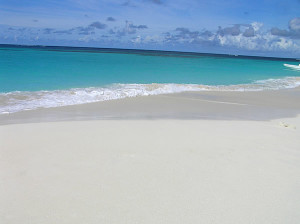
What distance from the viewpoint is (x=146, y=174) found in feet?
12.7

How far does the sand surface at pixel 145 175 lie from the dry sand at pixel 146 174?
0.01 meters

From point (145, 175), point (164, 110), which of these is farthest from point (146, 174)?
point (164, 110)

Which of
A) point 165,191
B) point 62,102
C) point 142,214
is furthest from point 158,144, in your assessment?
point 62,102

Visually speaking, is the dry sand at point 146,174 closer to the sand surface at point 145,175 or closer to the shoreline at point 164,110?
the sand surface at point 145,175

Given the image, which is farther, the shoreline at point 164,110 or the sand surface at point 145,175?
the shoreline at point 164,110

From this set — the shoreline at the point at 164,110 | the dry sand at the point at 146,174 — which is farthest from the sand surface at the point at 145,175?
the shoreline at the point at 164,110

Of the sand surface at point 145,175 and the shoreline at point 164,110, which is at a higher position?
the sand surface at point 145,175

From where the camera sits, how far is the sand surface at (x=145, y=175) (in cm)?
303

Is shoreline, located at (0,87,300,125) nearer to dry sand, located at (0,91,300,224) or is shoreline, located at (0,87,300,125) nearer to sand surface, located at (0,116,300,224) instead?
dry sand, located at (0,91,300,224)

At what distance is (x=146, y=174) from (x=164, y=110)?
4731 millimetres

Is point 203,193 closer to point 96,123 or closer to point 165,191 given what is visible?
point 165,191

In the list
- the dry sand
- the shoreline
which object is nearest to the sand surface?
the dry sand

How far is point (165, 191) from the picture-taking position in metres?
3.45

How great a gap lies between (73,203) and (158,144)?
2.21 metres
